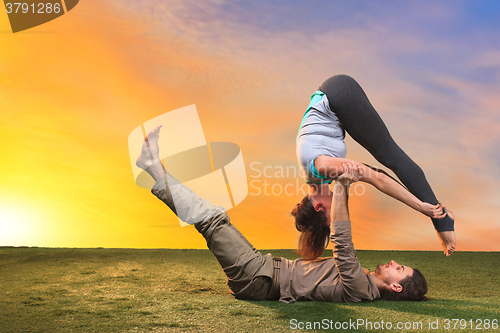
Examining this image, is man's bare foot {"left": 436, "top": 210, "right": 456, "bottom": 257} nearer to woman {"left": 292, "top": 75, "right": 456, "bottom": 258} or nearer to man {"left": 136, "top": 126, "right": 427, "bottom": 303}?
woman {"left": 292, "top": 75, "right": 456, "bottom": 258}

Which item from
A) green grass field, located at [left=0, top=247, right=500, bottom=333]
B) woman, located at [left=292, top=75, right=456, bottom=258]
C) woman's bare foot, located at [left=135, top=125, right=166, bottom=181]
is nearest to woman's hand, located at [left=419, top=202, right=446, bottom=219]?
woman, located at [left=292, top=75, right=456, bottom=258]

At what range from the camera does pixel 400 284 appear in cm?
210

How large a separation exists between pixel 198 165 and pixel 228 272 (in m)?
0.93

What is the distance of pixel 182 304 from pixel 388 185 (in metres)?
1.38

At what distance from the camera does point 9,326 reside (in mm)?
1638

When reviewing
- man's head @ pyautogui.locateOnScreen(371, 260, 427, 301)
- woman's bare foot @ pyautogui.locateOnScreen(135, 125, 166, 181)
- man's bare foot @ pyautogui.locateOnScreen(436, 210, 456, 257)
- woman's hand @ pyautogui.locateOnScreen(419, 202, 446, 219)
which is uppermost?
woman's bare foot @ pyautogui.locateOnScreen(135, 125, 166, 181)

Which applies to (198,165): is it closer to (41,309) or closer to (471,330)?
(41,309)

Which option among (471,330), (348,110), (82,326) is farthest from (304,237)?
(82,326)

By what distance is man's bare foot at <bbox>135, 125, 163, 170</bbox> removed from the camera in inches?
92.5

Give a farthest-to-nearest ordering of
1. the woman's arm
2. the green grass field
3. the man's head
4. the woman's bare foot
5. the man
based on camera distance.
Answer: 1. the woman's bare foot
2. the woman's arm
3. the man's head
4. the man
5. the green grass field

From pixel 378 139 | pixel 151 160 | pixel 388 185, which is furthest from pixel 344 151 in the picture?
pixel 151 160

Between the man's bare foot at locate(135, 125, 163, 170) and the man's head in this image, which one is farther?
the man's bare foot at locate(135, 125, 163, 170)

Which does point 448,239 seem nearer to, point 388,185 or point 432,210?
point 432,210

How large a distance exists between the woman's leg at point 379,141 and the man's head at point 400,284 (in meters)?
0.39
